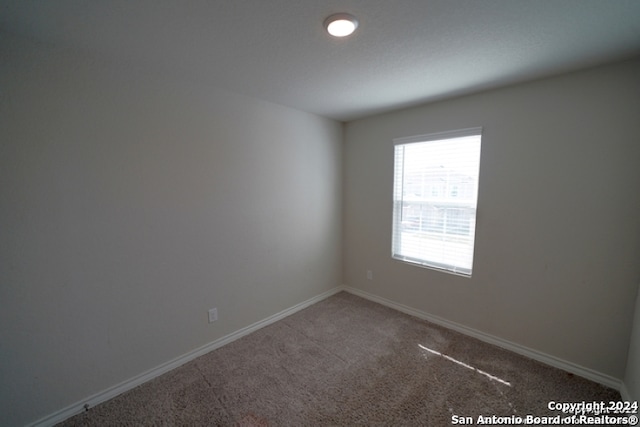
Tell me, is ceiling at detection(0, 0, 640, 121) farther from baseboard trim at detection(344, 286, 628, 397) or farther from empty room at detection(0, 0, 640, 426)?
baseboard trim at detection(344, 286, 628, 397)

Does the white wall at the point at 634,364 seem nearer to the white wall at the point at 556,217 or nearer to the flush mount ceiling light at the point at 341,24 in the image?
the white wall at the point at 556,217

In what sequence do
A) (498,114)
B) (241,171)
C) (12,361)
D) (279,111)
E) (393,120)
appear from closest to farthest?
(12,361) → (498,114) → (241,171) → (279,111) → (393,120)

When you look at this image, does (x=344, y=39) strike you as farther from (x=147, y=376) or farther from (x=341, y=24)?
(x=147, y=376)

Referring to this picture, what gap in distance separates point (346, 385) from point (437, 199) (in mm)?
1924

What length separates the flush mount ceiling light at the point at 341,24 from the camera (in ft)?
4.24

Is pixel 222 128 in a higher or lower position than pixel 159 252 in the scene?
higher

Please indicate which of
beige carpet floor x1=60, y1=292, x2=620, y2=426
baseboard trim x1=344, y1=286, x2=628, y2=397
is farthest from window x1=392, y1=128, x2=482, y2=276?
beige carpet floor x1=60, y1=292, x2=620, y2=426

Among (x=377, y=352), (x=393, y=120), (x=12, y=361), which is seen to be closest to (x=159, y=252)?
(x=12, y=361)

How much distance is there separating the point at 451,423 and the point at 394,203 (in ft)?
6.65

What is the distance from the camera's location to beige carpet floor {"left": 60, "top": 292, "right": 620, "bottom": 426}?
1.63m

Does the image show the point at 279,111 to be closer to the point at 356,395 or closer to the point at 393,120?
the point at 393,120

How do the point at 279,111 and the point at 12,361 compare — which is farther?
the point at 279,111

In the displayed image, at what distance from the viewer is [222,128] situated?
227cm

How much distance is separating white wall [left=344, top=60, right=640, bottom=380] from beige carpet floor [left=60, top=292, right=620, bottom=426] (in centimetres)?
31
